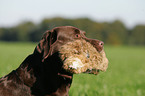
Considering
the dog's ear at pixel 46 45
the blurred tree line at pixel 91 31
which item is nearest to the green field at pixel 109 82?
the dog's ear at pixel 46 45

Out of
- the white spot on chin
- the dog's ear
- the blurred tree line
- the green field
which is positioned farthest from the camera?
the blurred tree line

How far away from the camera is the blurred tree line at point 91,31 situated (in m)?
90.1

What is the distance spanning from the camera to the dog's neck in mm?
3574

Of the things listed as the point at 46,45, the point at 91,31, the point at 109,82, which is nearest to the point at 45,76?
the point at 46,45

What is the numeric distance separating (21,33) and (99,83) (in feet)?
283

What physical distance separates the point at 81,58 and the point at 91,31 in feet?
305

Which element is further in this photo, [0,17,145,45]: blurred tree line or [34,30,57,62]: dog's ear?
[0,17,145,45]: blurred tree line

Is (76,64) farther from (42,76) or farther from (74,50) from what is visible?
(42,76)

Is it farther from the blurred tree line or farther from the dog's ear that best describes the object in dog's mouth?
the blurred tree line

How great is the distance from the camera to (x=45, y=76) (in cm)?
361

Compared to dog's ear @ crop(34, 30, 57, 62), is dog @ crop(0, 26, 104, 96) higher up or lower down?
lower down

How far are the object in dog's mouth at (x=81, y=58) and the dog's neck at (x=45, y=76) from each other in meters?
0.24

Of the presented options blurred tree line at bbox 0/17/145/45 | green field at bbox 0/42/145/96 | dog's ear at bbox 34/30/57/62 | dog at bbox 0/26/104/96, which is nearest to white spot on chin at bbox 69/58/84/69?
dog at bbox 0/26/104/96

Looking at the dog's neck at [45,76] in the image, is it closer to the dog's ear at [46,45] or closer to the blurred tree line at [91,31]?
the dog's ear at [46,45]
